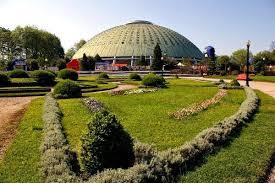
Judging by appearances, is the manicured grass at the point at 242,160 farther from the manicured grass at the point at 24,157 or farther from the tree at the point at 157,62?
the tree at the point at 157,62

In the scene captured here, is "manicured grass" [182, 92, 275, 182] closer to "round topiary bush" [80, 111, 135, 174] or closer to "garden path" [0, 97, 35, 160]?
"round topiary bush" [80, 111, 135, 174]

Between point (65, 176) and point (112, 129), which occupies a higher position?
point (112, 129)

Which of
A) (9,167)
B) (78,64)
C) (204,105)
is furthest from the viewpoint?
(78,64)

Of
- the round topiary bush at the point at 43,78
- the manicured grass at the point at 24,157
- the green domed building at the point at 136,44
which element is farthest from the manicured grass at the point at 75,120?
the green domed building at the point at 136,44

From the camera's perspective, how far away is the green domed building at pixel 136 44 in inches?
4530

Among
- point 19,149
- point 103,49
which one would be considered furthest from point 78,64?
point 19,149

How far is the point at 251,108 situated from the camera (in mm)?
18781

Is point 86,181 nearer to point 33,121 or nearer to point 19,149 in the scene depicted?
point 19,149

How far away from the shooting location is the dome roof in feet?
384

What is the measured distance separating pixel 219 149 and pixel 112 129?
4044mm

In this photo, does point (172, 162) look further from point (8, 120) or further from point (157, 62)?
point (157, 62)

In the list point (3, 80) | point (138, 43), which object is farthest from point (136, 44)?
point (3, 80)

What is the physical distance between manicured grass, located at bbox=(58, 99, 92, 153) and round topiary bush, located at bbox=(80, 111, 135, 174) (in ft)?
7.47

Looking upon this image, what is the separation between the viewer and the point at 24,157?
34.3 ft
